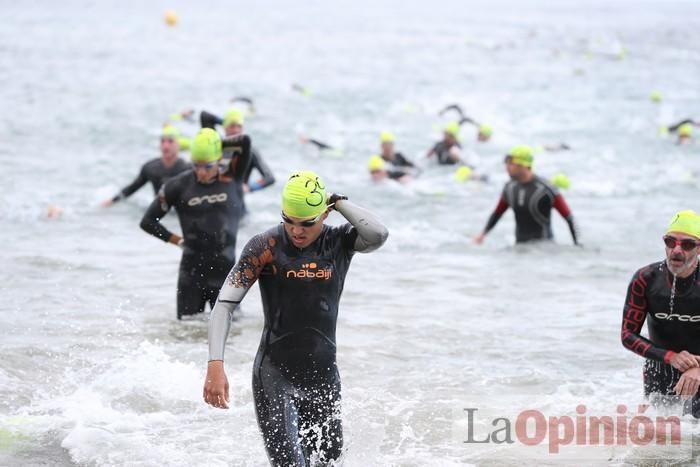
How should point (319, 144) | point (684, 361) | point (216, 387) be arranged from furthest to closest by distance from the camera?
point (319, 144) < point (684, 361) < point (216, 387)

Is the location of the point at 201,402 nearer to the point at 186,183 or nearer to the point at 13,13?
the point at 186,183

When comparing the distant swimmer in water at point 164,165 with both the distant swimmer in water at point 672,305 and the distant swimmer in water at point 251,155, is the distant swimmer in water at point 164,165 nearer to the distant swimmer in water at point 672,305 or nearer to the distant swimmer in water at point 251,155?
the distant swimmer in water at point 251,155

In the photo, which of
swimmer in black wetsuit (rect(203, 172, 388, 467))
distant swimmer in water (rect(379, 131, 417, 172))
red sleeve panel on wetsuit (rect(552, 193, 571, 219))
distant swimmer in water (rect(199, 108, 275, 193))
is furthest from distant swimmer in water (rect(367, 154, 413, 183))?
swimmer in black wetsuit (rect(203, 172, 388, 467))

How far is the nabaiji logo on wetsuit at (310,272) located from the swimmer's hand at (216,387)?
620 millimetres

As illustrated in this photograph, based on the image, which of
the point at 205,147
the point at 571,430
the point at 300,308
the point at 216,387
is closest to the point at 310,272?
the point at 300,308

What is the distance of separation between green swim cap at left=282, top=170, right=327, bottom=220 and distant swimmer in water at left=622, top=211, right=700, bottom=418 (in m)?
2.29

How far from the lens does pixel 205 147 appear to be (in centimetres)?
883

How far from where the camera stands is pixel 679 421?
7.14 metres

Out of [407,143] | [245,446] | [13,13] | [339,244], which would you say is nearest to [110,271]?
[245,446]

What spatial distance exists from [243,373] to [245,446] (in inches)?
65.0

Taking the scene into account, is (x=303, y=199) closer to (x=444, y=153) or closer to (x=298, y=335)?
(x=298, y=335)

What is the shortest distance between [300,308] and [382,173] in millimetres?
13811

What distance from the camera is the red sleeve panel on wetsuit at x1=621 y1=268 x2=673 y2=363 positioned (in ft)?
21.4

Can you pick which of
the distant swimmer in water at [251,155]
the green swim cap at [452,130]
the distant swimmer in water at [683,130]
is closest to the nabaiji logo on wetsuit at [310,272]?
the distant swimmer in water at [251,155]
